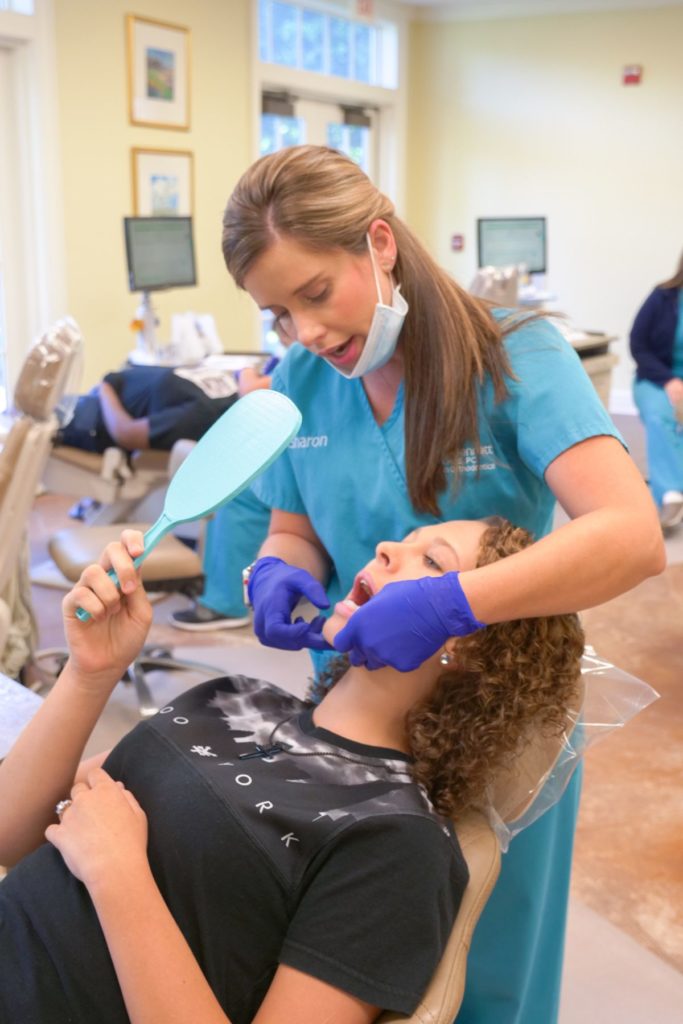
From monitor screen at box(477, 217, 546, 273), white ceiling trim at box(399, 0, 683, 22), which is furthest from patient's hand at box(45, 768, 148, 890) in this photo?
white ceiling trim at box(399, 0, 683, 22)

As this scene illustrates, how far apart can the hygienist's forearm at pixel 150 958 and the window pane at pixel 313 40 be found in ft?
20.7

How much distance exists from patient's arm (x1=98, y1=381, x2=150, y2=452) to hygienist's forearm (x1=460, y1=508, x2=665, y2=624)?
2907 mm

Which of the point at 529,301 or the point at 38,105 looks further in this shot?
the point at 529,301

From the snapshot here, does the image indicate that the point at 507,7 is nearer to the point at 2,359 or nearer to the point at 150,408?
the point at 2,359

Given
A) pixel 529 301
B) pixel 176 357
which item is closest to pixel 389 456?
pixel 176 357

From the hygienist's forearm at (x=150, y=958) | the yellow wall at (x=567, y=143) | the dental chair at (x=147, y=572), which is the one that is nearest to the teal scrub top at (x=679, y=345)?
the dental chair at (x=147, y=572)

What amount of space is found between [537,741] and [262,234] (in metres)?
0.68

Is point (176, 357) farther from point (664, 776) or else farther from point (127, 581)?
point (127, 581)

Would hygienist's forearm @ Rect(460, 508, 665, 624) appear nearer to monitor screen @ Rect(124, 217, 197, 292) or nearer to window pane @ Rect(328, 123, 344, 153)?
monitor screen @ Rect(124, 217, 197, 292)

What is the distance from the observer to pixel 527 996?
145 cm

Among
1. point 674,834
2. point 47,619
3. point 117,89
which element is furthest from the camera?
point 117,89

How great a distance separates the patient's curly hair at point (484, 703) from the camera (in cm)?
120

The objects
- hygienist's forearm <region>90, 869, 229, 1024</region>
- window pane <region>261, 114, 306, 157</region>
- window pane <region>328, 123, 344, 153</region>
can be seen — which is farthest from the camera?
window pane <region>328, 123, 344, 153</region>

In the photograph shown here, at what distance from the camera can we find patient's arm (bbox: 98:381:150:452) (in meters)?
3.85
